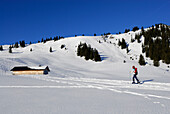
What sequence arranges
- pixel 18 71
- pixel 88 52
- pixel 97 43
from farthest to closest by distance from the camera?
pixel 97 43 < pixel 88 52 < pixel 18 71

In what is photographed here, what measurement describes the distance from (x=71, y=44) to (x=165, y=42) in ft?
237

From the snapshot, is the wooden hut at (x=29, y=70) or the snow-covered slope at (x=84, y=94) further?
the wooden hut at (x=29, y=70)

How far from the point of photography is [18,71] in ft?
147

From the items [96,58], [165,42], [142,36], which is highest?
[142,36]

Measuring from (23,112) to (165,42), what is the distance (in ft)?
372

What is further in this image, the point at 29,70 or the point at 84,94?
the point at 29,70

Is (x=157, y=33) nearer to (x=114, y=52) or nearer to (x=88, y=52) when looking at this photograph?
(x=114, y=52)

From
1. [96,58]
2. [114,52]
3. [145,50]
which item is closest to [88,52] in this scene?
[96,58]

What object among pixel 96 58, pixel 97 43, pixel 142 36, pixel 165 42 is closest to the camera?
pixel 96 58

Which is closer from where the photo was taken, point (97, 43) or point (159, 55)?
point (159, 55)

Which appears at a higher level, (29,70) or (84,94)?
(29,70)

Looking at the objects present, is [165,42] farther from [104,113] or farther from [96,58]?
[104,113]

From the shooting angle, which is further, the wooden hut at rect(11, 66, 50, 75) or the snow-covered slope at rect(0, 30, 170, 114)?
the wooden hut at rect(11, 66, 50, 75)

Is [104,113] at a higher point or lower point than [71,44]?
lower
